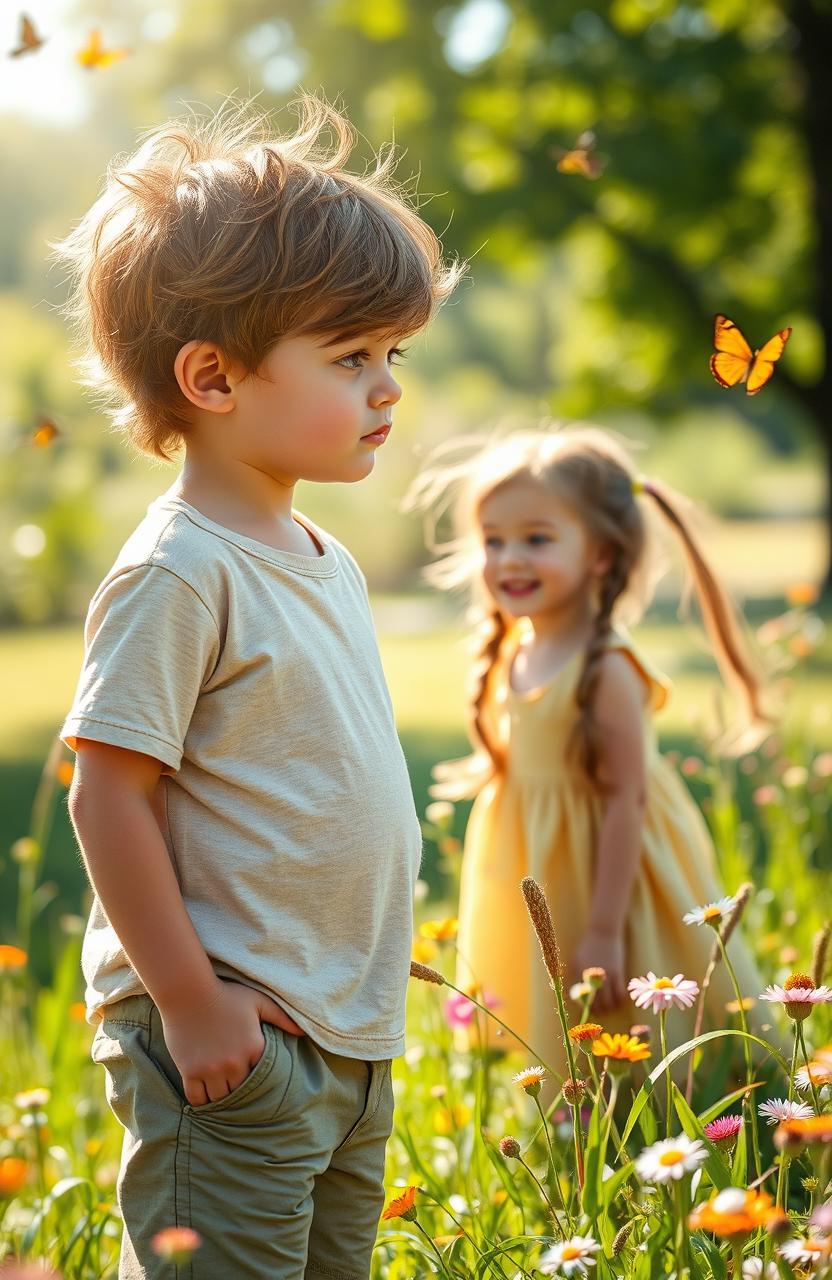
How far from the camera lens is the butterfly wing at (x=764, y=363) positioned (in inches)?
52.8

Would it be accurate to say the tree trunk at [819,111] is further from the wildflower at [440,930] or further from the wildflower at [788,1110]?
the wildflower at [788,1110]

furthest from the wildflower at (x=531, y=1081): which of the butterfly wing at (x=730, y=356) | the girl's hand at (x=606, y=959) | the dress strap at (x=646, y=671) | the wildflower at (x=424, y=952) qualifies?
the dress strap at (x=646, y=671)

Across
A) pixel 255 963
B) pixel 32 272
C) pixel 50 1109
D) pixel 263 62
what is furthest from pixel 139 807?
pixel 32 272

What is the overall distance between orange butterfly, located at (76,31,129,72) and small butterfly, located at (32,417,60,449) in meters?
0.46

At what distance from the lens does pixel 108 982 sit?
1435 mm

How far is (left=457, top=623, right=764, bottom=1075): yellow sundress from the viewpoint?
2.37 m

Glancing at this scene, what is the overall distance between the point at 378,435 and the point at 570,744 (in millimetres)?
1011

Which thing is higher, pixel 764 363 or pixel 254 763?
pixel 764 363

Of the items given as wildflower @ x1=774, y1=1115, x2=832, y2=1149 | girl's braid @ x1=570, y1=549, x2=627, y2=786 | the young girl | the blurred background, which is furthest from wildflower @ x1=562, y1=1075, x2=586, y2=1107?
the blurred background

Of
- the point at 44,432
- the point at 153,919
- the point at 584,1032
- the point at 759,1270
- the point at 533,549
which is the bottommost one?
the point at 759,1270

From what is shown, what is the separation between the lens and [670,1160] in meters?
1.06

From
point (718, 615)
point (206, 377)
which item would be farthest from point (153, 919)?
point (718, 615)

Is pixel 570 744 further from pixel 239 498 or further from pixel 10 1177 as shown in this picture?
pixel 10 1177

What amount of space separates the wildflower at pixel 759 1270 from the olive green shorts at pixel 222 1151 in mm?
458
